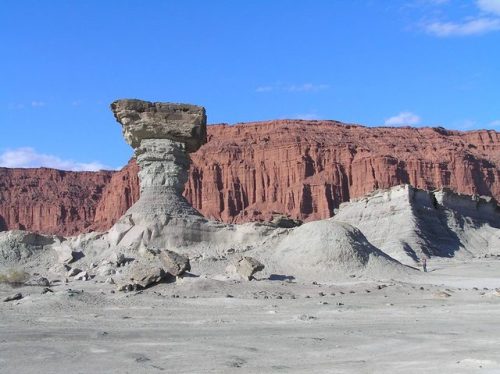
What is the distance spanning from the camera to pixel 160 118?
101 ft

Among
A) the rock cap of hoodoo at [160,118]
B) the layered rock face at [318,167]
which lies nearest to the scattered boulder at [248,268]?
the rock cap of hoodoo at [160,118]

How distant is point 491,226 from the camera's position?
194 feet

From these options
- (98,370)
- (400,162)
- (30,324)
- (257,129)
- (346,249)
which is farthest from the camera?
(257,129)

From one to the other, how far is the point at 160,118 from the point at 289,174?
11879 centimetres

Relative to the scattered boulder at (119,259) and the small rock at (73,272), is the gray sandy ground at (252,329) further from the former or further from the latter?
the scattered boulder at (119,259)

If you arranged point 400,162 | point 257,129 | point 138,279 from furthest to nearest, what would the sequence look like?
point 257,129, point 400,162, point 138,279

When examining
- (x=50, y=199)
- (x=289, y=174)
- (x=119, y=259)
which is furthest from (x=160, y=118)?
(x=50, y=199)

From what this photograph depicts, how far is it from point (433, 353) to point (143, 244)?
1997cm

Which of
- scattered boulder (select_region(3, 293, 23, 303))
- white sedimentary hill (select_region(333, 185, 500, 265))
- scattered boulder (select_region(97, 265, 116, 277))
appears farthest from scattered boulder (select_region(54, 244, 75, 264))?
white sedimentary hill (select_region(333, 185, 500, 265))

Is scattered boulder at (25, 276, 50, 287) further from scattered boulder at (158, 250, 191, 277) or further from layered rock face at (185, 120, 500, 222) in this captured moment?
layered rock face at (185, 120, 500, 222)

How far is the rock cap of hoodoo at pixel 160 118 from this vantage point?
30719mm

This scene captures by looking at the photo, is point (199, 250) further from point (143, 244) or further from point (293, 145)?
point (293, 145)

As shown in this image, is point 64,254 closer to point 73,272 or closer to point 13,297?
point 73,272

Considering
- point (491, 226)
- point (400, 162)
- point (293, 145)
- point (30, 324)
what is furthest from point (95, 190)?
point (30, 324)
